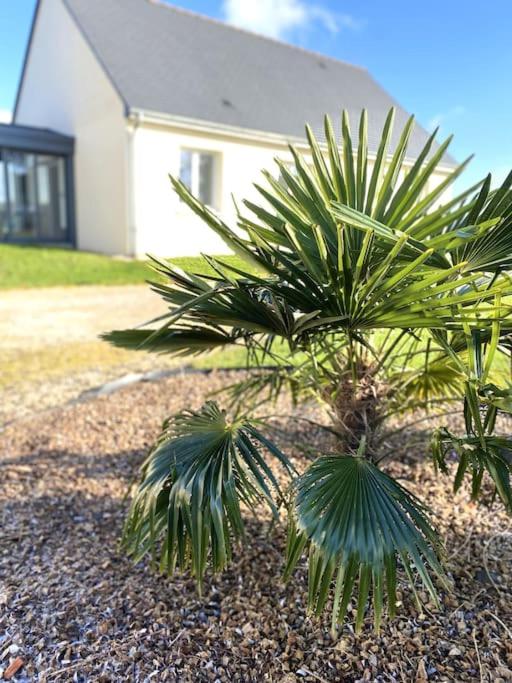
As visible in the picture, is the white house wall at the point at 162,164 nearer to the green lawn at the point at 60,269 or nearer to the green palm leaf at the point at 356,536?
the green lawn at the point at 60,269

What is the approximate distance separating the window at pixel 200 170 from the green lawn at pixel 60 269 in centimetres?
251

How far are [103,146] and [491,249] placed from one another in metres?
12.6

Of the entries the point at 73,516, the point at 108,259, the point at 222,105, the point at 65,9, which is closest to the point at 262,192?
the point at 73,516

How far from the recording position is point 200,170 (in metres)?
12.5

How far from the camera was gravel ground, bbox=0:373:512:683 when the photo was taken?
1.59 m

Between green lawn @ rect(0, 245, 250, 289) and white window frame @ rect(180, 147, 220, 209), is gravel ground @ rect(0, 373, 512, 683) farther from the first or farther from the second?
white window frame @ rect(180, 147, 220, 209)

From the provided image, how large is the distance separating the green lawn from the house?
76 centimetres

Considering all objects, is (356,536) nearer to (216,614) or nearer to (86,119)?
(216,614)

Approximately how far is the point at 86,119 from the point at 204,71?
3414 millimetres

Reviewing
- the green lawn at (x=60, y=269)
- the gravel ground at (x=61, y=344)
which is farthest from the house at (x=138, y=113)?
the gravel ground at (x=61, y=344)

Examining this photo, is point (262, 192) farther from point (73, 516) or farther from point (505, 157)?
point (73, 516)

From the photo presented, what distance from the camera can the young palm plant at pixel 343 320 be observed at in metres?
1.41

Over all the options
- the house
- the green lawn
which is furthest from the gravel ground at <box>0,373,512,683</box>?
the house

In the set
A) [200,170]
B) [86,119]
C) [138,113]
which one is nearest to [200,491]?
[138,113]
